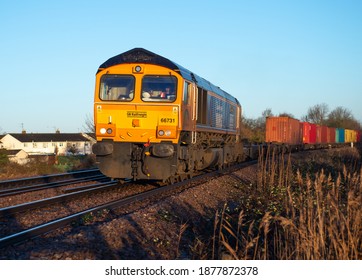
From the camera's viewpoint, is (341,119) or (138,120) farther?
(341,119)

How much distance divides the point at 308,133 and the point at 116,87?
34.8m

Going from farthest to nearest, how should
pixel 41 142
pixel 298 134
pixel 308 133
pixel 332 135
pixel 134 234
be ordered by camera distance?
pixel 41 142 < pixel 332 135 < pixel 308 133 < pixel 298 134 < pixel 134 234

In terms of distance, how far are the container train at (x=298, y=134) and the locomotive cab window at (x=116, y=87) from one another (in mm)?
22626

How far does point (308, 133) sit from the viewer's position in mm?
44969

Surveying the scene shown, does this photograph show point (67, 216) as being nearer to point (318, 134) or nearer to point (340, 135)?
point (318, 134)

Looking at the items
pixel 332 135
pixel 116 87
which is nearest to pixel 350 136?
pixel 332 135

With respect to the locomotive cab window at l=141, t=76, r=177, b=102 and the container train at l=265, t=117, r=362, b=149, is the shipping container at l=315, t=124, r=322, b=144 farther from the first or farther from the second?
the locomotive cab window at l=141, t=76, r=177, b=102

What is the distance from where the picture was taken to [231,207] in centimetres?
1120

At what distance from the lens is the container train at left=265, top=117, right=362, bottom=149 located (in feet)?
113

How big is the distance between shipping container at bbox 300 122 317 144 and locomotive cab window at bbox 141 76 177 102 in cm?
3087

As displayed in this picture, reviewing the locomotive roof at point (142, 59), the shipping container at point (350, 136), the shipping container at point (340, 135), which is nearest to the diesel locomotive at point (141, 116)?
the locomotive roof at point (142, 59)

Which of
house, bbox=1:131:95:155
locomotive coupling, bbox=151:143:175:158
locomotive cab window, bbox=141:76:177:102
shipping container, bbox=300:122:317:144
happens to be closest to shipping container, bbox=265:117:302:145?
shipping container, bbox=300:122:317:144

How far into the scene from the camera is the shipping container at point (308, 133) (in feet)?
140

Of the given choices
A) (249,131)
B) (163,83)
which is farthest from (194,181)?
(249,131)
